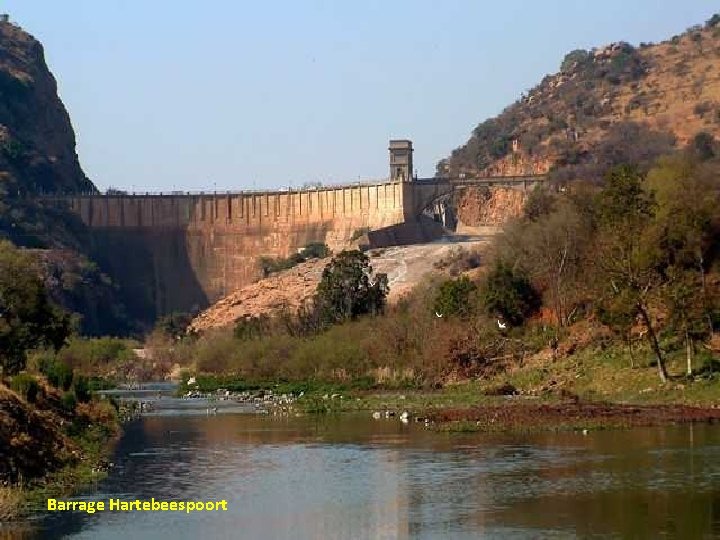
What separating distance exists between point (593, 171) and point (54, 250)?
51.4 metres

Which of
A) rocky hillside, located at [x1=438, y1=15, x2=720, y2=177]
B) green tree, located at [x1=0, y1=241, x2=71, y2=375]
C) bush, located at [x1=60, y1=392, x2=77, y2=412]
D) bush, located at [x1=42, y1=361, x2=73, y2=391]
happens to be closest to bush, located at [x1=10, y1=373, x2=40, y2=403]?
bush, located at [x1=60, y1=392, x2=77, y2=412]

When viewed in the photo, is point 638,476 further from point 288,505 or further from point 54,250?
point 54,250

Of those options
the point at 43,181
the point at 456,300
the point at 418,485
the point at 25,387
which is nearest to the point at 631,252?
the point at 456,300

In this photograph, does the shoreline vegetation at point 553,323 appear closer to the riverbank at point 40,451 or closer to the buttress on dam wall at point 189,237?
the riverbank at point 40,451

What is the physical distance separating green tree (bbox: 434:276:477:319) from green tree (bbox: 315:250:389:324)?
1124cm

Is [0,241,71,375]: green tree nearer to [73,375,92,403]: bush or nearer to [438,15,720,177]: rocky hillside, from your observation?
[73,375,92,403]: bush

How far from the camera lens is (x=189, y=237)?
16112 centimetres

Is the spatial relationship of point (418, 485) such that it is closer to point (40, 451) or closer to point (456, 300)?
point (40, 451)

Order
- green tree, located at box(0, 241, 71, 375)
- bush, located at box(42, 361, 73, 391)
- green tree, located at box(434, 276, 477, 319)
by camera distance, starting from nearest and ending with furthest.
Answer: bush, located at box(42, 361, 73, 391), green tree, located at box(0, 241, 71, 375), green tree, located at box(434, 276, 477, 319)

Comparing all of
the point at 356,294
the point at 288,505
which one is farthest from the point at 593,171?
the point at 288,505

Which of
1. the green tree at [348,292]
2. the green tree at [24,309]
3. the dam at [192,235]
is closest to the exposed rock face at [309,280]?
the dam at [192,235]

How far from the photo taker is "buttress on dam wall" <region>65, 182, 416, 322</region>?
160 meters

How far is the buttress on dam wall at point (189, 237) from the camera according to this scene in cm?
15962

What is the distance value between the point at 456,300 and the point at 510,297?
397 cm
